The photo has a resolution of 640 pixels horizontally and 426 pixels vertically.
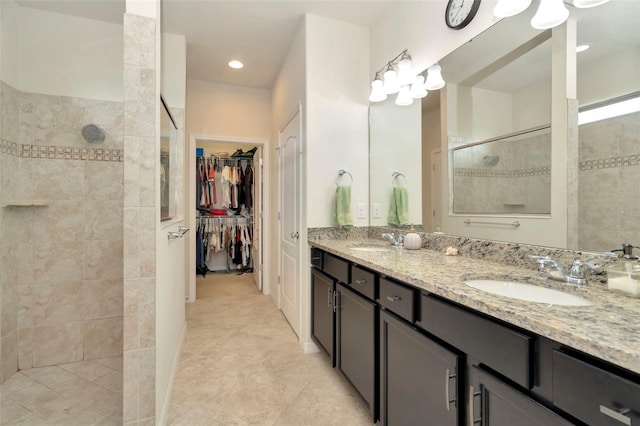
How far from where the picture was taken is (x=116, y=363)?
2357 mm

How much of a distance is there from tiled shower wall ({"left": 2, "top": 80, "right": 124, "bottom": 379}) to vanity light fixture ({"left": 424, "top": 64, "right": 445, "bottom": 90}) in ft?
7.80

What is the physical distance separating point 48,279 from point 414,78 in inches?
121

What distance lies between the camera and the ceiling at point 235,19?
237cm

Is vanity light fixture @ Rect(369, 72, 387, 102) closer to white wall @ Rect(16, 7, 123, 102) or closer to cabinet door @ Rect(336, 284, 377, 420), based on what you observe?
cabinet door @ Rect(336, 284, 377, 420)

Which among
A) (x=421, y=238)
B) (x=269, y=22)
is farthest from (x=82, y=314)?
(x=269, y=22)

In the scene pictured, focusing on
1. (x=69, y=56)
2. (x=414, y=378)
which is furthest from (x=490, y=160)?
(x=69, y=56)

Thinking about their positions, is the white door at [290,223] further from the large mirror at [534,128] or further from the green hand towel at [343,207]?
the large mirror at [534,128]

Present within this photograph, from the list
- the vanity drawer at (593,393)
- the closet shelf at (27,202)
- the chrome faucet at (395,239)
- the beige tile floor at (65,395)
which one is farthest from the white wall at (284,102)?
the vanity drawer at (593,393)

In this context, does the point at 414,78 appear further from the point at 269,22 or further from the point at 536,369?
the point at 536,369

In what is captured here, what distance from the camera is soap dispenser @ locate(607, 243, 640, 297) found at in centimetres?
92

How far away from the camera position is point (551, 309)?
0.79 m

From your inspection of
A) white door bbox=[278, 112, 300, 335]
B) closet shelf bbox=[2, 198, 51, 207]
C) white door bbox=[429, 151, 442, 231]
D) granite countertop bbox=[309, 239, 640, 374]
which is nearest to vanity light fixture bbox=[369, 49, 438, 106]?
white door bbox=[429, 151, 442, 231]

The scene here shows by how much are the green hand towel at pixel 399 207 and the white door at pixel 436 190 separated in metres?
0.31

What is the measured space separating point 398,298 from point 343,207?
127 cm
